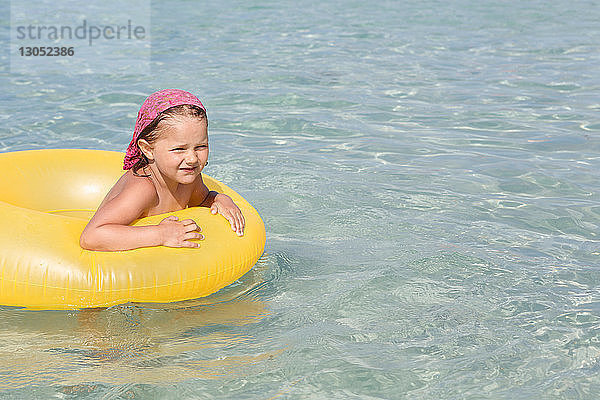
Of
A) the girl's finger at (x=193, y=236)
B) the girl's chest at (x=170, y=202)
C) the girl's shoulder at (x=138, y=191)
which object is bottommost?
the girl's finger at (x=193, y=236)

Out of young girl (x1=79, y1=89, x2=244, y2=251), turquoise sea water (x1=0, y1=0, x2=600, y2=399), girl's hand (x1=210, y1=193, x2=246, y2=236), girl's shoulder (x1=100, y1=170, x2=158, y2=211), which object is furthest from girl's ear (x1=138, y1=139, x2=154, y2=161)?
turquoise sea water (x1=0, y1=0, x2=600, y2=399)

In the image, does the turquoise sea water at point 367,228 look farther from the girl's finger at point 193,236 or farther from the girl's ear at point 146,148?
the girl's ear at point 146,148

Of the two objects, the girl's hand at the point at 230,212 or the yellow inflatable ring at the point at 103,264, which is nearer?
the yellow inflatable ring at the point at 103,264

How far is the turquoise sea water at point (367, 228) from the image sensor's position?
9.30 feet

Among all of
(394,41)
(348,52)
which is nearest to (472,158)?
(348,52)

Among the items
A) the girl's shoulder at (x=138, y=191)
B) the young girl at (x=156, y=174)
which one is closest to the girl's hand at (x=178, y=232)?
the young girl at (x=156, y=174)

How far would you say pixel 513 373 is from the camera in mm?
2822

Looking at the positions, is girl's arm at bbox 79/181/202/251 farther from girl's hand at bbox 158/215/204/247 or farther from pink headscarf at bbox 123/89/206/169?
pink headscarf at bbox 123/89/206/169

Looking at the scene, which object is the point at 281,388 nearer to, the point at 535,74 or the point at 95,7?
the point at 535,74

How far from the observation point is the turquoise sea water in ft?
9.30

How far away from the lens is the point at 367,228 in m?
4.28

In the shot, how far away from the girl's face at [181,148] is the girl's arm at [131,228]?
0.17 meters

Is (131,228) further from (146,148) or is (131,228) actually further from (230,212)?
(230,212)

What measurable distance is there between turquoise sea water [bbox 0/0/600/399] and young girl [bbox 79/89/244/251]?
0.31 meters
